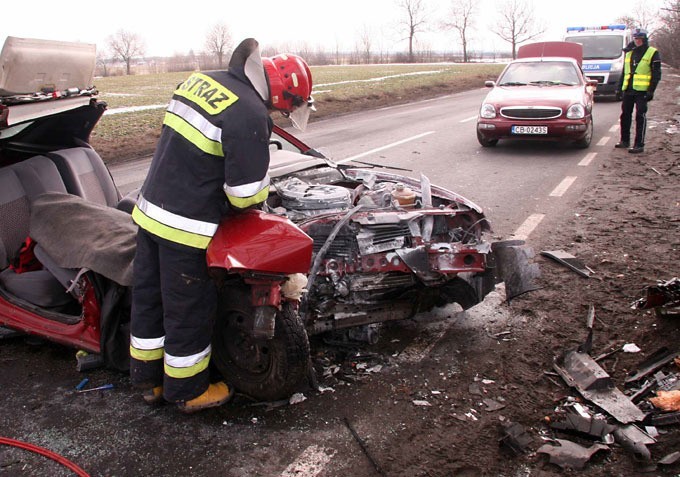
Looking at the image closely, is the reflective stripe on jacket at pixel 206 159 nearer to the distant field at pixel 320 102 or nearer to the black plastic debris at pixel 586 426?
the black plastic debris at pixel 586 426

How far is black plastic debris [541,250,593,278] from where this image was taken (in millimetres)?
4809

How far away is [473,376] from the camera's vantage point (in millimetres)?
3391

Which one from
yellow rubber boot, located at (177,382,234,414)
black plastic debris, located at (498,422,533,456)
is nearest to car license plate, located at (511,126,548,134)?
black plastic debris, located at (498,422,533,456)

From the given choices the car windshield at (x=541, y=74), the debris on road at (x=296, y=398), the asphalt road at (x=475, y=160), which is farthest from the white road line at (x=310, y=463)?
the car windshield at (x=541, y=74)

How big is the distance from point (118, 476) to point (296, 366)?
963mm

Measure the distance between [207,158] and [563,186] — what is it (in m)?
6.13

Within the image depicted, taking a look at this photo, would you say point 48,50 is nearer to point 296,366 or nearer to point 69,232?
point 69,232

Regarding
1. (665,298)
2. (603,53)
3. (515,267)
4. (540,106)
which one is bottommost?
(665,298)

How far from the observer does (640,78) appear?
966 cm

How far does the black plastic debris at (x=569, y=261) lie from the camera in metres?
4.81

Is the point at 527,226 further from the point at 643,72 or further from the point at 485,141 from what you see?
the point at 643,72

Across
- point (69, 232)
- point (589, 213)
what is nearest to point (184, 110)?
point (69, 232)

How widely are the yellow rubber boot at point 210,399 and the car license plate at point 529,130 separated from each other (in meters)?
8.18

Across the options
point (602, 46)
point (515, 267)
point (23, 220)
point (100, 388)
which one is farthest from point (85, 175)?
point (602, 46)
